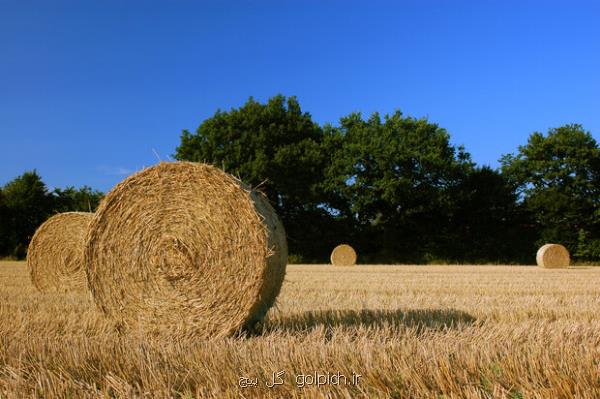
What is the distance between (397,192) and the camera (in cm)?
2608

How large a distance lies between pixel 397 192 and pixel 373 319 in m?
21.0

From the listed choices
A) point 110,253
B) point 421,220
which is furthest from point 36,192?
point 110,253

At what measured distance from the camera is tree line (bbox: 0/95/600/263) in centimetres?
2642

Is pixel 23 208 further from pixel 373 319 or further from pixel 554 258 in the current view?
pixel 373 319

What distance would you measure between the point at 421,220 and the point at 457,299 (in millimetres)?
20514

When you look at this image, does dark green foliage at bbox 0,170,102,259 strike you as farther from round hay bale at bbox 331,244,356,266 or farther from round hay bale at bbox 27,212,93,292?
round hay bale at bbox 27,212,93,292

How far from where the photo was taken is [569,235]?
2606 cm

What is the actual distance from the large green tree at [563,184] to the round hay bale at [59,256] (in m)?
21.9

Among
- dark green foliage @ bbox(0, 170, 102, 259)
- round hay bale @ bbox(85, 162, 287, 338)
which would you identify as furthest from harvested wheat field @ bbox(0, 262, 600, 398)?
dark green foliage @ bbox(0, 170, 102, 259)

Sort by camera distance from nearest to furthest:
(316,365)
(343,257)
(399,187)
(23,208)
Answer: (316,365)
(343,257)
(399,187)
(23,208)

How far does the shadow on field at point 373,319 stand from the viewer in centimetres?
513

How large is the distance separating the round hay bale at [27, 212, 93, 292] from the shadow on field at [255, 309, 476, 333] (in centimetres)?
566

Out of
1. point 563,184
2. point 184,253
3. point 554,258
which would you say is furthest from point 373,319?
point 563,184

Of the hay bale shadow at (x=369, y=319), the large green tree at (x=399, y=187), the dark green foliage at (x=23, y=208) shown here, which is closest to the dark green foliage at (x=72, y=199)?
the dark green foliage at (x=23, y=208)
